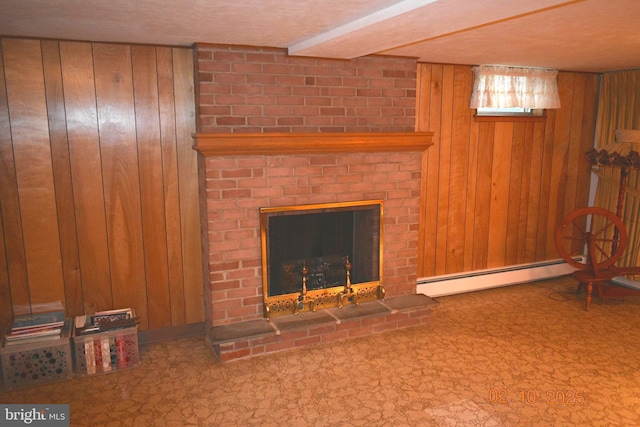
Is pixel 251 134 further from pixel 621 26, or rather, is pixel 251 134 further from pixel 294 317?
pixel 621 26

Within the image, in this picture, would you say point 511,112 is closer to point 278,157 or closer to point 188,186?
point 278,157

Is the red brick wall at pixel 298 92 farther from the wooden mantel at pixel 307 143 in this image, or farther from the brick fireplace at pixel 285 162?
the wooden mantel at pixel 307 143

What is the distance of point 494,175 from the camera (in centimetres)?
443

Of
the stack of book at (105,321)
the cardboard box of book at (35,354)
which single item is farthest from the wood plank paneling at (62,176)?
the cardboard box of book at (35,354)

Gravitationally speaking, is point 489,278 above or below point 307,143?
below

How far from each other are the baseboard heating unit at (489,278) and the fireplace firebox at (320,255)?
2.68 feet

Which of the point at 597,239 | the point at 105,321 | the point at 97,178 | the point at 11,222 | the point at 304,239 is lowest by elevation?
the point at 105,321

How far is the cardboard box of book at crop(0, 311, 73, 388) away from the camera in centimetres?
281

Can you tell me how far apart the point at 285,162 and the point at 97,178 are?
123 centimetres

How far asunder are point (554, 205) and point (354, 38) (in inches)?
126

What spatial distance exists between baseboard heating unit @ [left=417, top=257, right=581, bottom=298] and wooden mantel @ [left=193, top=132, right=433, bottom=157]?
1.33 metres

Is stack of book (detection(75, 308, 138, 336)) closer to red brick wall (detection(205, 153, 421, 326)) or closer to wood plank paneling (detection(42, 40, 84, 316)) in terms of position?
wood plank paneling (detection(42, 40, 84, 316))
